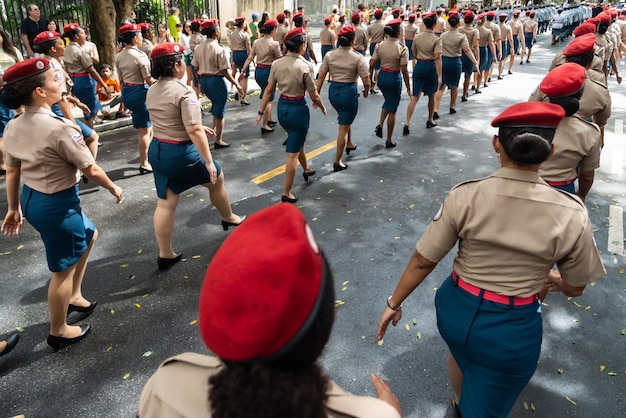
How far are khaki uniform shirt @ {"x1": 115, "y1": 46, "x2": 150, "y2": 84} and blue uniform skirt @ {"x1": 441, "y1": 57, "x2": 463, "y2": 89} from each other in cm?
601

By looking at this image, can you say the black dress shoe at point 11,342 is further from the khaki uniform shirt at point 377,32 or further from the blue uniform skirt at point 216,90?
the khaki uniform shirt at point 377,32

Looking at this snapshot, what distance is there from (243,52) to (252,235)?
426 inches

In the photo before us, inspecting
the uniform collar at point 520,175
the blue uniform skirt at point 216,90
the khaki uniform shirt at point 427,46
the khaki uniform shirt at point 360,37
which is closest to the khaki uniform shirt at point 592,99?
the uniform collar at point 520,175

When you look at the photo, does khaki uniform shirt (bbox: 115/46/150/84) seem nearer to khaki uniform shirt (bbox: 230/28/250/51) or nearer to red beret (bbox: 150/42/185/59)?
red beret (bbox: 150/42/185/59)

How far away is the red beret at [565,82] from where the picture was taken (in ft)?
10.5

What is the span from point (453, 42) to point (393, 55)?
7.78 ft

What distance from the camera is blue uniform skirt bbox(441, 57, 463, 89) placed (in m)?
9.39

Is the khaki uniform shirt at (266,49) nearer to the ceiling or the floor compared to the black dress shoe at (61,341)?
nearer to the ceiling

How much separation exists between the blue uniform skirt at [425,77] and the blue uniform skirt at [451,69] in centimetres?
99

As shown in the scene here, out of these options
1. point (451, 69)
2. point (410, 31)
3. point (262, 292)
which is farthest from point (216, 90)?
point (410, 31)

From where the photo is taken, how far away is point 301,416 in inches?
39.6

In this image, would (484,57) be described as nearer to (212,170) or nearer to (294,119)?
(294,119)

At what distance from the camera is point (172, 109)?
418cm

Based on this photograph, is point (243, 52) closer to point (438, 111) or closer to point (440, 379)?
point (438, 111)
